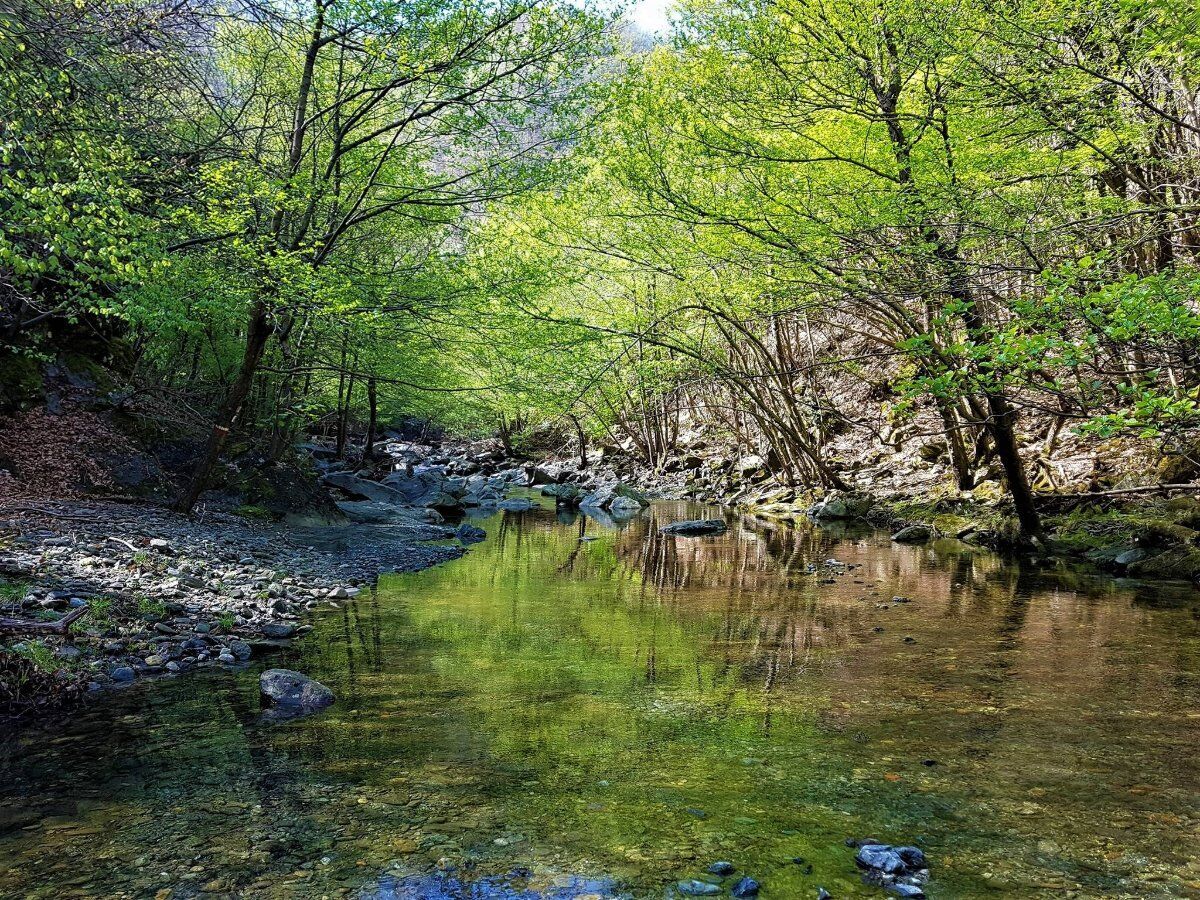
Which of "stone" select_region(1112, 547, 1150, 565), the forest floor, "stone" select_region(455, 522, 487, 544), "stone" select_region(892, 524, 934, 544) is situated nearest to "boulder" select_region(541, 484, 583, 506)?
"stone" select_region(455, 522, 487, 544)

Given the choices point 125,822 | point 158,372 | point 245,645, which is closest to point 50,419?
point 158,372

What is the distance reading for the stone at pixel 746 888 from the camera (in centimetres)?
369

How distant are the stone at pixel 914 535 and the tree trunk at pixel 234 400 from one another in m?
13.4

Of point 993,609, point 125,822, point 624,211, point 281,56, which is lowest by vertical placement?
point 125,822

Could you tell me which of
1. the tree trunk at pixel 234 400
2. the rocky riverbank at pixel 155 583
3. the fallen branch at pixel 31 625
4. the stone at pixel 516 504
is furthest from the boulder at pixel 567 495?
the fallen branch at pixel 31 625

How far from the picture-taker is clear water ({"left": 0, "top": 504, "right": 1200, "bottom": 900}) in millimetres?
3893

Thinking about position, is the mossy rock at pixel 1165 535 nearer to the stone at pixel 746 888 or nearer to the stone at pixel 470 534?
the stone at pixel 746 888

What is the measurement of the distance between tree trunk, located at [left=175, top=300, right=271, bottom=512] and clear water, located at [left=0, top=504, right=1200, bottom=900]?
4.77 m

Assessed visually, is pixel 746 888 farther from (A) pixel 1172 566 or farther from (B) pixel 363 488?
(B) pixel 363 488

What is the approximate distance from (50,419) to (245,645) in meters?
9.20

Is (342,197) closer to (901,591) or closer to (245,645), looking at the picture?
(245,645)

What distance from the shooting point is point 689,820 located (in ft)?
14.6

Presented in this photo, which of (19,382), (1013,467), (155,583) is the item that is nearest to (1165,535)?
(1013,467)

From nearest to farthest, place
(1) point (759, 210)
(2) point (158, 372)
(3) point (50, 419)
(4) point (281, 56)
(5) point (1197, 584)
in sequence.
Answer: (5) point (1197, 584) < (1) point (759, 210) < (3) point (50, 419) < (4) point (281, 56) < (2) point (158, 372)
